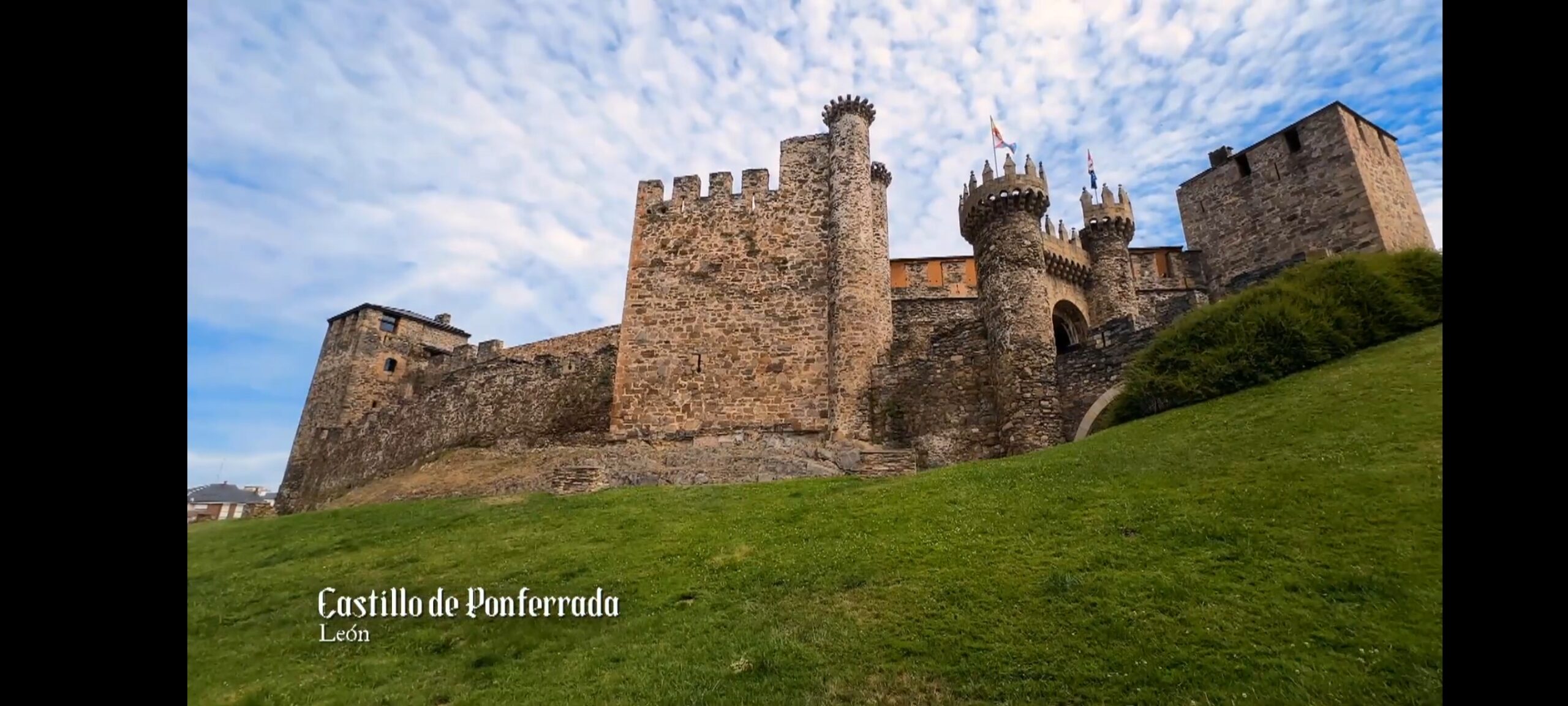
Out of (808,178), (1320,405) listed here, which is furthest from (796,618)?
(808,178)

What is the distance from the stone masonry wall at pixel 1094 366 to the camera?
19047mm

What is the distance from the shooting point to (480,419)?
3055cm

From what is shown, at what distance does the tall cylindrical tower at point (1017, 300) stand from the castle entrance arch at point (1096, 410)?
2.08 ft

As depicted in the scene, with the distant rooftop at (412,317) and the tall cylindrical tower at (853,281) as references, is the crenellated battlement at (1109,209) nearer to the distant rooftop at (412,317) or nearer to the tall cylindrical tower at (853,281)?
the tall cylindrical tower at (853,281)

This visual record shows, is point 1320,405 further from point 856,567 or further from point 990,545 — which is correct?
point 856,567

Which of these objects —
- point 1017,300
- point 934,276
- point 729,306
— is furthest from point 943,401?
point 934,276

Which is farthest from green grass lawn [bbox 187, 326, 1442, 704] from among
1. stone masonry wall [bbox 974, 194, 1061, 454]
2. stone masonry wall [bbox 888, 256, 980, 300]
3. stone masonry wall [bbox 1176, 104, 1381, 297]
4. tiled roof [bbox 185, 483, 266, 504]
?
tiled roof [bbox 185, 483, 266, 504]

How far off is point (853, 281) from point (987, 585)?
15308 millimetres

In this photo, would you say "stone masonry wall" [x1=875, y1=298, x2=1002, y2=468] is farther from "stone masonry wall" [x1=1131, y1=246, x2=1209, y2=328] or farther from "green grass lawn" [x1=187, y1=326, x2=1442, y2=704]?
"stone masonry wall" [x1=1131, y1=246, x2=1209, y2=328]

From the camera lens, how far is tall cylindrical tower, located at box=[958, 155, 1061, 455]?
1969cm

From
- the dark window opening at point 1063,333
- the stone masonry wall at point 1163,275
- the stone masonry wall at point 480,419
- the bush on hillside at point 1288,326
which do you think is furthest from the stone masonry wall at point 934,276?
the bush on hillside at point 1288,326

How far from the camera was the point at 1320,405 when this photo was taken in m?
12.6
